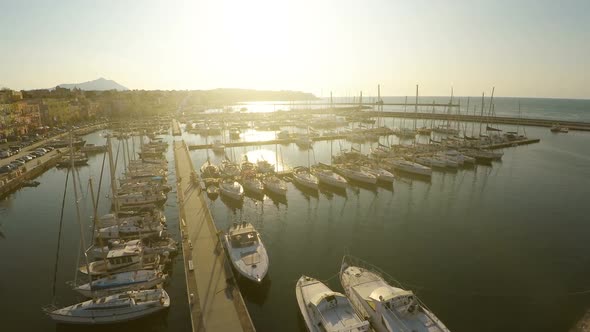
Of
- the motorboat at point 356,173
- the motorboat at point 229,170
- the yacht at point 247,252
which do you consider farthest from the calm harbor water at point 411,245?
the motorboat at point 229,170

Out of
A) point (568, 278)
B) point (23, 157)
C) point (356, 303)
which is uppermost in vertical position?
point (23, 157)

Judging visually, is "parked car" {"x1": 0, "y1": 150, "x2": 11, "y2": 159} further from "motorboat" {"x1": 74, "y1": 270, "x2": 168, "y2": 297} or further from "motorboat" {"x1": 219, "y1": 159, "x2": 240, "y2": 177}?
"motorboat" {"x1": 74, "y1": 270, "x2": 168, "y2": 297}

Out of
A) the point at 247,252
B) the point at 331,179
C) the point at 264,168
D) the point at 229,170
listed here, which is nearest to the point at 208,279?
the point at 247,252

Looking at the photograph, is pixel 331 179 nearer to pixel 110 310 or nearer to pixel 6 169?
pixel 110 310

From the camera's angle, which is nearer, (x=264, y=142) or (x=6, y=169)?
(x=6, y=169)

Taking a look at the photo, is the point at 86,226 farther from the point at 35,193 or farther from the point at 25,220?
the point at 35,193

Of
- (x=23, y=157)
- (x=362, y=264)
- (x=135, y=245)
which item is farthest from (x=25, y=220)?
(x=362, y=264)
